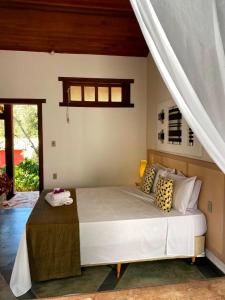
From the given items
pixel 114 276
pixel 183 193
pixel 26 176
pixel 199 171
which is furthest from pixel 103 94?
Answer: pixel 114 276

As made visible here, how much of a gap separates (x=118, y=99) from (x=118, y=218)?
2905 millimetres

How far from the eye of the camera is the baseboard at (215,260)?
→ 235 centimetres

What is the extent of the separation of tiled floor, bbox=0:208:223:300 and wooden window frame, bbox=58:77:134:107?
2748 millimetres

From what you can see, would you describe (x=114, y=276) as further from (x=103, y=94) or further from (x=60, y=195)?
(x=103, y=94)

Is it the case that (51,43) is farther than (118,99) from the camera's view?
No

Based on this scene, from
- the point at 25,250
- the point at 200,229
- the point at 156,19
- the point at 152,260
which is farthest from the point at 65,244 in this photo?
the point at 156,19

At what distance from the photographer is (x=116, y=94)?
4.80m

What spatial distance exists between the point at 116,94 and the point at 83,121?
85cm

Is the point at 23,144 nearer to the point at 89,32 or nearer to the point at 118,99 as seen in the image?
the point at 118,99

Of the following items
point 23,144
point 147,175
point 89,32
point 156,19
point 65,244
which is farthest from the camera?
point 23,144

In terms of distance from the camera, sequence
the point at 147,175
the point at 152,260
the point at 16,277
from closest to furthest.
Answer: the point at 16,277
the point at 152,260
the point at 147,175

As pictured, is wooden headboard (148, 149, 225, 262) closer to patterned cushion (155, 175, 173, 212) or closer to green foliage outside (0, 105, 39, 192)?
patterned cushion (155, 175, 173, 212)

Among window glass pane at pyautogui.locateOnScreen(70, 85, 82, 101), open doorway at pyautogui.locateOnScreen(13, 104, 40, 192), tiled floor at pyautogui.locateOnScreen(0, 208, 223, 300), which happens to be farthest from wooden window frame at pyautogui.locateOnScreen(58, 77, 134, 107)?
tiled floor at pyautogui.locateOnScreen(0, 208, 223, 300)

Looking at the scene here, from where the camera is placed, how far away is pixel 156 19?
0.86 meters
